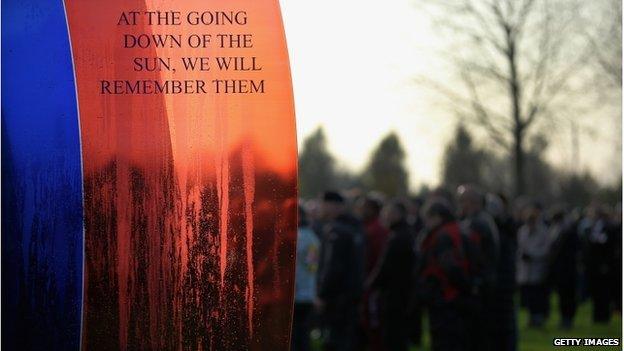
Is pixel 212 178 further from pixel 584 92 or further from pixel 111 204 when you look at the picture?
pixel 584 92

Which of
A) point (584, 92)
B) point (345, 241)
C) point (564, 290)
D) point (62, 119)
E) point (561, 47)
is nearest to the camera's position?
point (62, 119)

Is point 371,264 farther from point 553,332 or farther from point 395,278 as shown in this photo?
point 553,332

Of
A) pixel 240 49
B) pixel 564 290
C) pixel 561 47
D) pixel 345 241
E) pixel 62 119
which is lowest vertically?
pixel 564 290

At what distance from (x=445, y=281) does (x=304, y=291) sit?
1618 millimetres

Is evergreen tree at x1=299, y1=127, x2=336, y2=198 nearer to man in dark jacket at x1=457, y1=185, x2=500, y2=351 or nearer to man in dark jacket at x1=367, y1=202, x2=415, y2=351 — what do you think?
man in dark jacket at x1=367, y1=202, x2=415, y2=351

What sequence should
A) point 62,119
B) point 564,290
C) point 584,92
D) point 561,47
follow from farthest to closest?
point 584,92
point 561,47
point 564,290
point 62,119

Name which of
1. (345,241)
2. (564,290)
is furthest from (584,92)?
(345,241)

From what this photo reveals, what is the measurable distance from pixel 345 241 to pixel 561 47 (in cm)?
823

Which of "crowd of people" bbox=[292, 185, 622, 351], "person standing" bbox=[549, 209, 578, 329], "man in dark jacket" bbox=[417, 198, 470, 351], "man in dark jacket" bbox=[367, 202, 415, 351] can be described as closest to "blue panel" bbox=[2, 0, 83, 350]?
→ "crowd of people" bbox=[292, 185, 622, 351]

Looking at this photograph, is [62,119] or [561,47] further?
[561,47]

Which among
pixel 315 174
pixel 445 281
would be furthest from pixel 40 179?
pixel 315 174

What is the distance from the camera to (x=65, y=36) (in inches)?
145

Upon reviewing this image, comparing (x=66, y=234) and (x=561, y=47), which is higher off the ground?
(x=561, y=47)

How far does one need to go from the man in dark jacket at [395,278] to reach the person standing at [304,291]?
113cm
